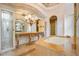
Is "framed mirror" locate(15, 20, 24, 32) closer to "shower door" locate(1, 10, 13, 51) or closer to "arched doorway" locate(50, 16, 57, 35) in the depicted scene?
"shower door" locate(1, 10, 13, 51)

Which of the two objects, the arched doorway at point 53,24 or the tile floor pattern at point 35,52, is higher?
the arched doorway at point 53,24

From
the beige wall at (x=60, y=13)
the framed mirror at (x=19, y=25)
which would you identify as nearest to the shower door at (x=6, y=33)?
the framed mirror at (x=19, y=25)

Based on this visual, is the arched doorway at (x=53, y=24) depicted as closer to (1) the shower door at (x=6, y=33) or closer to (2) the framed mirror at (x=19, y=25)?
(2) the framed mirror at (x=19, y=25)

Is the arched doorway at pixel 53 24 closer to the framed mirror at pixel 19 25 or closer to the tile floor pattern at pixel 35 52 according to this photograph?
the tile floor pattern at pixel 35 52

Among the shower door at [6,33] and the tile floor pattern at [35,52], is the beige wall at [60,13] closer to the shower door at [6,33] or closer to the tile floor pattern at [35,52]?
the tile floor pattern at [35,52]

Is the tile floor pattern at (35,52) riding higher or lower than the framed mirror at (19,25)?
lower

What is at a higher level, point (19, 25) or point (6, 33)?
point (19, 25)

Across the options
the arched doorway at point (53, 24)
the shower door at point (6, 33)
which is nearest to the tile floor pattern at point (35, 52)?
the shower door at point (6, 33)

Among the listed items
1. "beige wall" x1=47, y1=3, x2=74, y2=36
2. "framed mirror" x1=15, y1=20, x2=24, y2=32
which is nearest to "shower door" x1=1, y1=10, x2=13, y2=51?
"framed mirror" x1=15, y1=20, x2=24, y2=32

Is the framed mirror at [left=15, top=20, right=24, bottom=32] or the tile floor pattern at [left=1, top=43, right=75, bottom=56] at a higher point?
the framed mirror at [left=15, top=20, right=24, bottom=32]

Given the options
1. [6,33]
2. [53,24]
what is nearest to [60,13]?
[53,24]

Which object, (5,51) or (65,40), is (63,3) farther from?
(5,51)

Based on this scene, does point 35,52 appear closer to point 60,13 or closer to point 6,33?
point 6,33

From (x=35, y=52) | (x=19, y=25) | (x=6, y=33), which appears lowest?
(x=35, y=52)
